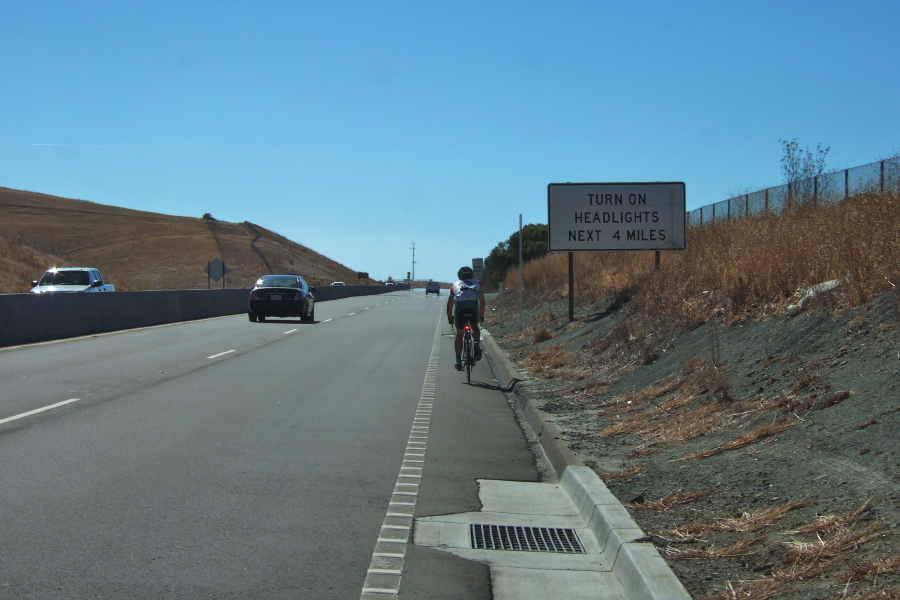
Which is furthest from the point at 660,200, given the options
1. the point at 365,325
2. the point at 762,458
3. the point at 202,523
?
the point at 202,523

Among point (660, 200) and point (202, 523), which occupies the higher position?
point (660, 200)

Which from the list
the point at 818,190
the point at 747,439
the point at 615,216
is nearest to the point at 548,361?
the point at 615,216

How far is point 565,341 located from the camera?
19.7 m

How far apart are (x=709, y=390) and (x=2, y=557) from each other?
670cm

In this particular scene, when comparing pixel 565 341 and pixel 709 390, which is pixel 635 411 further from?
pixel 565 341

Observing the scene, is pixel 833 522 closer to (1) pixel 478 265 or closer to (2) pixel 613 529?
(2) pixel 613 529

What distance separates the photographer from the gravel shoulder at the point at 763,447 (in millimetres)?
4746

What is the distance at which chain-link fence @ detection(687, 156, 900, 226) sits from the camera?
53.1 ft

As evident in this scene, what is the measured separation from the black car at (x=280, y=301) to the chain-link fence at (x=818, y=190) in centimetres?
1314

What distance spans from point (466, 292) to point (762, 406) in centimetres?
768

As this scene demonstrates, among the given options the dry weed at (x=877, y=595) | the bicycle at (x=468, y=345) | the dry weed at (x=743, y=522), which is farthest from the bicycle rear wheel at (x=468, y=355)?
the dry weed at (x=877, y=595)

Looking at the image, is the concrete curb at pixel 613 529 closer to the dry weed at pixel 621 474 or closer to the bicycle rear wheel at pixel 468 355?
the dry weed at pixel 621 474

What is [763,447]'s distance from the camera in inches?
280

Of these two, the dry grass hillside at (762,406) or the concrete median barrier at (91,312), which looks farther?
the concrete median barrier at (91,312)
